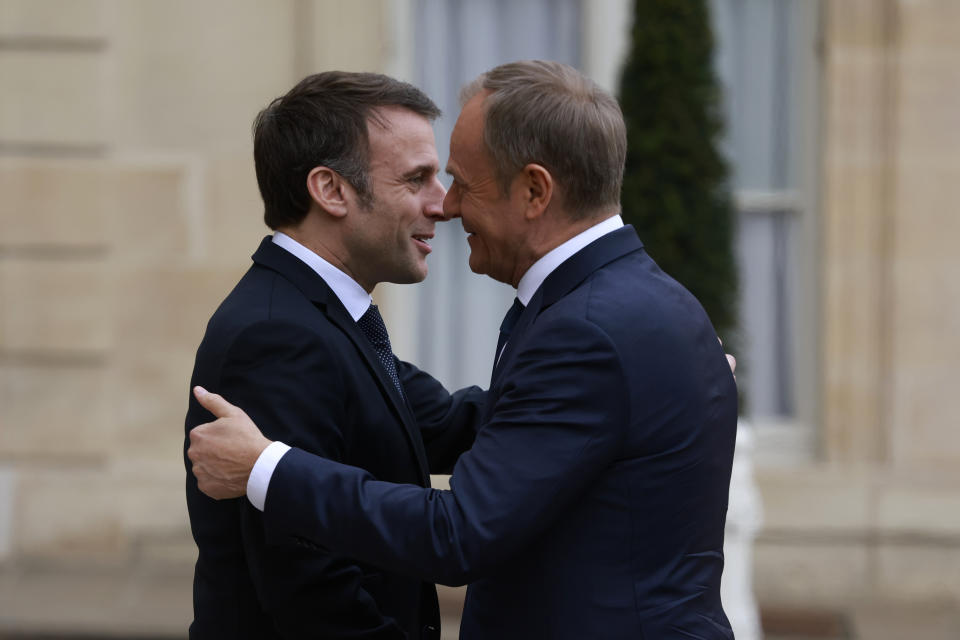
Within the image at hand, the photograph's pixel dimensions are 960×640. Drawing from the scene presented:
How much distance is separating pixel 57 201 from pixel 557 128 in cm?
483

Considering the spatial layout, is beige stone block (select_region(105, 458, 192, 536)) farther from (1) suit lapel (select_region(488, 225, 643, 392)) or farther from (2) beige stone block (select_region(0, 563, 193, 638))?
(1) suit lapel (select_region(488, 225, 643, 392))

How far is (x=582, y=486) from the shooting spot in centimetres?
205

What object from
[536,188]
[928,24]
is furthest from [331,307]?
[928,24]

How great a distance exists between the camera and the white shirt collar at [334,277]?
2.46 meters

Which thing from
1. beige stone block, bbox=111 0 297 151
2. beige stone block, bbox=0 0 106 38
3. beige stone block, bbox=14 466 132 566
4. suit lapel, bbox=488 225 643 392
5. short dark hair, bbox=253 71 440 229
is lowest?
beige stone block, bbox=14 466 132 566

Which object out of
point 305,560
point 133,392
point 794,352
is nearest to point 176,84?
point 133,392

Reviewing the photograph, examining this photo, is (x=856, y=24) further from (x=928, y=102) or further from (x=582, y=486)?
A: (x=582, y=486)

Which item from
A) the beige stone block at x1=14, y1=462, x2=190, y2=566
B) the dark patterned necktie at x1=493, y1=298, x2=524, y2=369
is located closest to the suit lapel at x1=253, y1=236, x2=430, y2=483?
the dark patterned necktie at x1=493, y1=298, x2=524, y2=369

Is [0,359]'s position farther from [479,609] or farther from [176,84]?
[479,609]

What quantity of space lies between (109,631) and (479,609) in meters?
4.05

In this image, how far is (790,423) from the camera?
21.4 feet

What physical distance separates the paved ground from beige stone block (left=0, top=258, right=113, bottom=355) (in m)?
1.23

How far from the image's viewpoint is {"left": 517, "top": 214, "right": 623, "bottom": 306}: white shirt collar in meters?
2.23

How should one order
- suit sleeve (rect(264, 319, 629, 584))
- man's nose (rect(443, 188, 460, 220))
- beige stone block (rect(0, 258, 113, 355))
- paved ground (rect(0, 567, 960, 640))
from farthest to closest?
beige stone block (rect(0, 258, 113, 355)) < paved ground (rect(0, 567, 960, 640)) < man's nose (rect(443, 188, 460, 220)) < suit sleeve (rect(264, 319, 629, 584))
